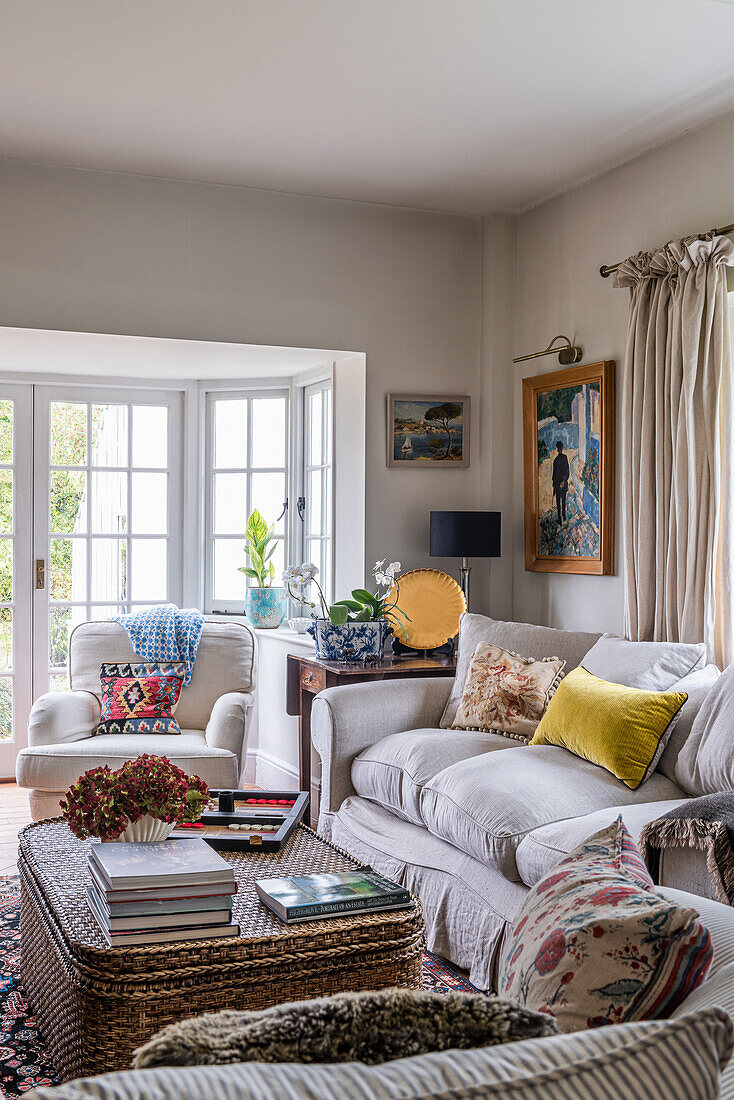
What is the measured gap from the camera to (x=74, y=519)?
5.28 m

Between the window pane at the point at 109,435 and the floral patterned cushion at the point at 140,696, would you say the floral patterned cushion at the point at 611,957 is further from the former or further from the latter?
the window pane at the point at 109,435

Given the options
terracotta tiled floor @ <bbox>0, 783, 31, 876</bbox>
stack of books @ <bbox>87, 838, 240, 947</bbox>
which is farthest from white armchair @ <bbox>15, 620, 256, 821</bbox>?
stack of books @ <bbox>87, 838, 240, 947</bbox>

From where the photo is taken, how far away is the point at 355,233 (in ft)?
14.8

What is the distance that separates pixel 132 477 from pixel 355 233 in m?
1.82

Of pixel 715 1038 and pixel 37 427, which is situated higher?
pixel 37 427

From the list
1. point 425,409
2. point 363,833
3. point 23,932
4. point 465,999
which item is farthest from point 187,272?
point 465,999

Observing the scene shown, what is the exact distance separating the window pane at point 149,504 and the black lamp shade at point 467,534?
→ 1.78 m

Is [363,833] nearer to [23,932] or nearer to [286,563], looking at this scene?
[23,932]

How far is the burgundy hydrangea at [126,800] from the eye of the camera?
2223mm

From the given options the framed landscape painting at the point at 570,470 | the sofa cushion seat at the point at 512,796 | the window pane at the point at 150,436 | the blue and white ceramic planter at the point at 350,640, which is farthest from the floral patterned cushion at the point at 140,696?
the framed landscape painting at the point at 570,470

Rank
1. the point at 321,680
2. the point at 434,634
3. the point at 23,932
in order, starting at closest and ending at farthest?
1. the point at 23,932
2. the point at 321,680
3. the point at 434,634

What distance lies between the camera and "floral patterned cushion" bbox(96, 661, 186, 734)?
164 inches

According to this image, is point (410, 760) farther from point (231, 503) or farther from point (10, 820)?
point (231, 503)

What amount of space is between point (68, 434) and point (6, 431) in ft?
1.02
